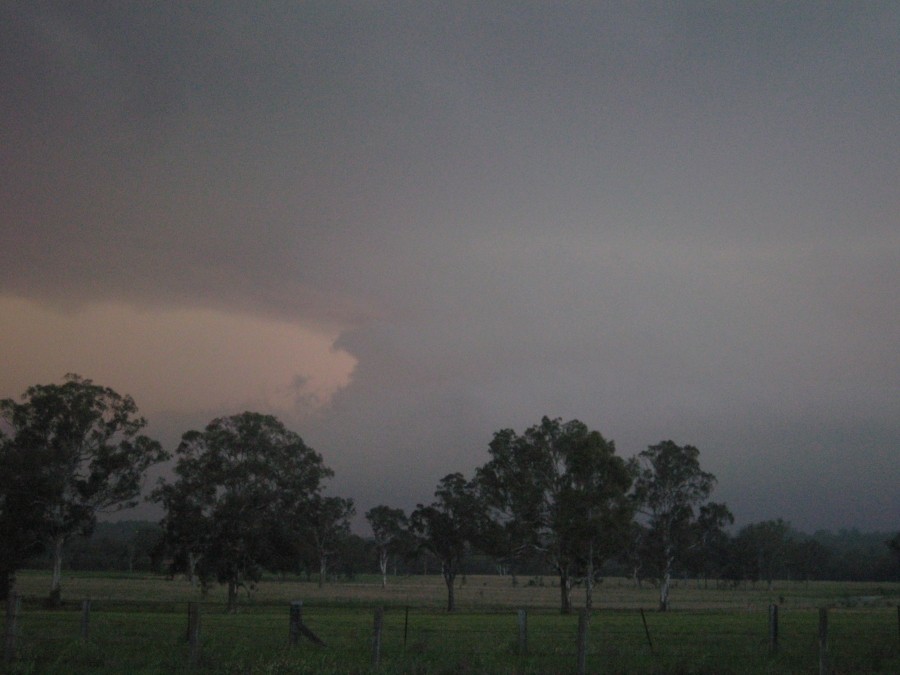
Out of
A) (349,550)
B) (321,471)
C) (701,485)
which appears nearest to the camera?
(321,471)

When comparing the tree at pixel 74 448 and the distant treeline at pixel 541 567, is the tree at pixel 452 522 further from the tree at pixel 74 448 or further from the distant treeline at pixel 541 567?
the distant treeline at pixel 541 567

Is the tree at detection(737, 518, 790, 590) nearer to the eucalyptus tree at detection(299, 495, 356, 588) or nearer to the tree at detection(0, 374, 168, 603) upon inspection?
the eucalyptus tree at detection(299, 495, 356, 588)

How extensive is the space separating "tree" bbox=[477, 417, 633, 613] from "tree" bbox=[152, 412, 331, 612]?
18.6 meters

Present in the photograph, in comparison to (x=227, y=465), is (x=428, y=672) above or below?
below

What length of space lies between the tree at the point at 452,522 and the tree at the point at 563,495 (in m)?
1.69

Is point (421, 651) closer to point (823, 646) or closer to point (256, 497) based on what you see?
point (823, 646)

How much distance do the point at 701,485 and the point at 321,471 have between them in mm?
39634

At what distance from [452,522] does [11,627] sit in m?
56.2

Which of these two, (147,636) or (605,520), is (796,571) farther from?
(147,636)

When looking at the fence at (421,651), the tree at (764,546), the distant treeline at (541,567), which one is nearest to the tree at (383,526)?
the distant treeline at (541,567)

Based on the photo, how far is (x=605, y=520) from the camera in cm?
6656

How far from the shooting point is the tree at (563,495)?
6712 centimetres

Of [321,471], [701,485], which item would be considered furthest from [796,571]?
[321,471]

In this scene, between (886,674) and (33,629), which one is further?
(33,629)
